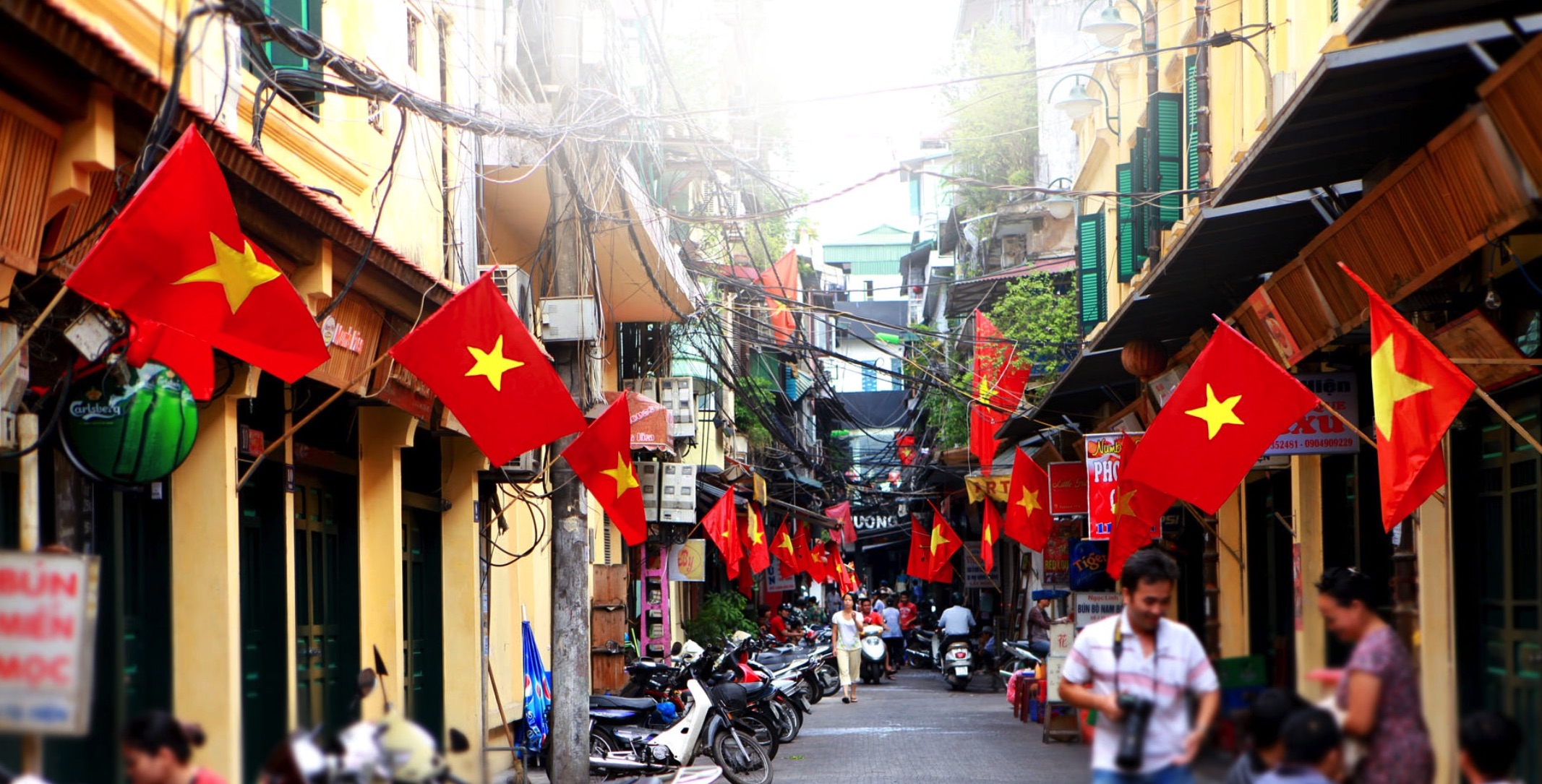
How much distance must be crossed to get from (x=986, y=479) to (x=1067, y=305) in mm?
4578

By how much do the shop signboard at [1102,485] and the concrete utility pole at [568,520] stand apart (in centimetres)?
466

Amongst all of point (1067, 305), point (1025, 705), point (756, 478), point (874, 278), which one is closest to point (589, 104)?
point (1025, 705)

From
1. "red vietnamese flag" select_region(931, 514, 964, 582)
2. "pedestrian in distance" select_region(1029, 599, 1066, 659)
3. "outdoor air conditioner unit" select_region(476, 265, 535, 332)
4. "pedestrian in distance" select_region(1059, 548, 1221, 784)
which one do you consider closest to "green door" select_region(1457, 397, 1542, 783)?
"pedestrian in distance" select_region(1059, 548, 1221, 784)

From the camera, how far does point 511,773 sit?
13.4 metres

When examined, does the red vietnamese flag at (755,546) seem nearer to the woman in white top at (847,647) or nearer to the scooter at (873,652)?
the woman in white top at (847,647)

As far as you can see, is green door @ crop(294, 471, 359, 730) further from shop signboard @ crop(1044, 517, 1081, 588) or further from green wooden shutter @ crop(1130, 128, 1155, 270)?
shop signboard @ crop(1044, 517, 1081, 588)

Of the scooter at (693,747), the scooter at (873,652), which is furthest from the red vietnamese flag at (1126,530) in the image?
the scooter at (873,652)

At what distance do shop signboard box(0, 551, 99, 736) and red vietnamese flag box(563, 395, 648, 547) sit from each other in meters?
6.82

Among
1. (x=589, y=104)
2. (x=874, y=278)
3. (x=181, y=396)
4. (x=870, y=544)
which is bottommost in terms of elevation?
(x=870, y=544)

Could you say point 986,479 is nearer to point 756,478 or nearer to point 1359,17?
point 756,478

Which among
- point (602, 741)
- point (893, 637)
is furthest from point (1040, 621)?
point (602, 741)

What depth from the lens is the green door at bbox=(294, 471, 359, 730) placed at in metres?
10.9

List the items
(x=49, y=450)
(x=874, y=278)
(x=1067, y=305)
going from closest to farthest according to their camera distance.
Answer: (x=49, y=450)
(x=1067, y=305)
(x=874, y=278)

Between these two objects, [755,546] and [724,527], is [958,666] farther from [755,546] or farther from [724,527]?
[724,527]
